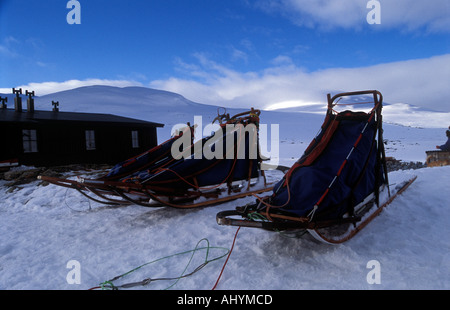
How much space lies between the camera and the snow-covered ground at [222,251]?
237 centimetres

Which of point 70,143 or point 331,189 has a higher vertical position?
point 70,143

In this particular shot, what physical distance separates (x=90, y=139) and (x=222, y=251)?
12.6 meters

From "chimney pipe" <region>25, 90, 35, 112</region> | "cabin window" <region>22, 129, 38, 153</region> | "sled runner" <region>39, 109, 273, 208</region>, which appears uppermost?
"chimney pipe" <region>25, 90, 35, 112</region>

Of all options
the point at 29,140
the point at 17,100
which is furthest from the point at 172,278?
the point at 17,100

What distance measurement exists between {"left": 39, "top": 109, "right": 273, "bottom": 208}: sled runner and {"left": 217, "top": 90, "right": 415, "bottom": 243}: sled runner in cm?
166

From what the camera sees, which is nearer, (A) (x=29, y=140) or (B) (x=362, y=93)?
(B) (x=362, y=93)

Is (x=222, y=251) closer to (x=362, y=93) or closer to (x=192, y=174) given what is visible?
(x=192, y=174)

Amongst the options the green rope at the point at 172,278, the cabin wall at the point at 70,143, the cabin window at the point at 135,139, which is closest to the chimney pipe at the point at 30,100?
the cabin wall at the point at 70,143

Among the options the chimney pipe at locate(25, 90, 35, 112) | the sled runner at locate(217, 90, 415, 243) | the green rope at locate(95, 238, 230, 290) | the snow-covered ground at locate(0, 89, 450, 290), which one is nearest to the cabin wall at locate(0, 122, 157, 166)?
the chimney pipe at locate(25, 90, 35, 112)

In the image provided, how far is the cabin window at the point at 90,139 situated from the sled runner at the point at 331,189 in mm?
12536

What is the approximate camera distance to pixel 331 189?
8.64ft

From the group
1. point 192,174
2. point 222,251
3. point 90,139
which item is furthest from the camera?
point 90,139

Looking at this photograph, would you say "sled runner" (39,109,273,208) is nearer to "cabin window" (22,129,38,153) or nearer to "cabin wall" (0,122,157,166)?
"cabin wall" (0,122,157,166)

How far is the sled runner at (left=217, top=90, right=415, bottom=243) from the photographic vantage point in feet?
8.30
